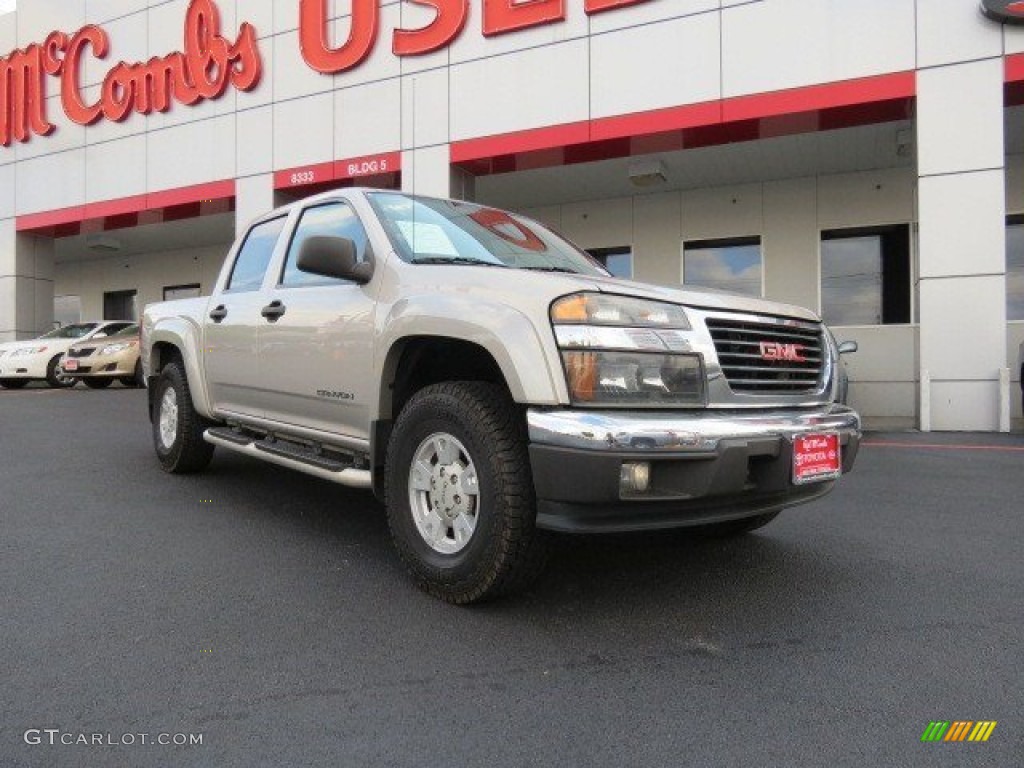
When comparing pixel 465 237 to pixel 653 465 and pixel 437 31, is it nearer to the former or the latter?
pixel 653 465

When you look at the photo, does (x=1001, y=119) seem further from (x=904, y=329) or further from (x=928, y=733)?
(x=928, y=733)

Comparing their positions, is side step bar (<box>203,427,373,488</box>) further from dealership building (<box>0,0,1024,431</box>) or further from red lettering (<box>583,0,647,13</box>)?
red lettering (<box>583,0,647,13</box>)

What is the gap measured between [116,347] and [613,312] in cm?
1409

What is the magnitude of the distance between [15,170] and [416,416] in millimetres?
18700

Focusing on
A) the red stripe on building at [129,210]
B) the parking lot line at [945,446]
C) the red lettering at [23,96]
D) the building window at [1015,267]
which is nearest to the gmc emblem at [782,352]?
the parking lot line at [945,446]

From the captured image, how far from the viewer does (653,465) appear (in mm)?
2459

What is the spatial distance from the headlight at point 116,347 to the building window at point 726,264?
10.8 m

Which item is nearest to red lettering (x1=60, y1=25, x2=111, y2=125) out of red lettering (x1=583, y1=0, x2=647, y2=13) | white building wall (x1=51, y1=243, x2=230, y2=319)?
white building wall (x1=51, y1=243, x2=230, y2=319)

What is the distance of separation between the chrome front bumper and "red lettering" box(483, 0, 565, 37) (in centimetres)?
1018

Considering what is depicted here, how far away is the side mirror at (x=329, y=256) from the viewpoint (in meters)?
3.13

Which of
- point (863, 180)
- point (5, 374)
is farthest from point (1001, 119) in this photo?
point (5, 374)

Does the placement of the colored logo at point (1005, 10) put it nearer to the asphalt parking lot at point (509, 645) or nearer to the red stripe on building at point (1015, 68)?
the red stripe on building at point (1015, 68)

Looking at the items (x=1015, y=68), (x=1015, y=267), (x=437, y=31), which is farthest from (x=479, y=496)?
(x=1015, y=267)

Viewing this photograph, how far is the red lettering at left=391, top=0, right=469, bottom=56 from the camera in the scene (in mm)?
11797
